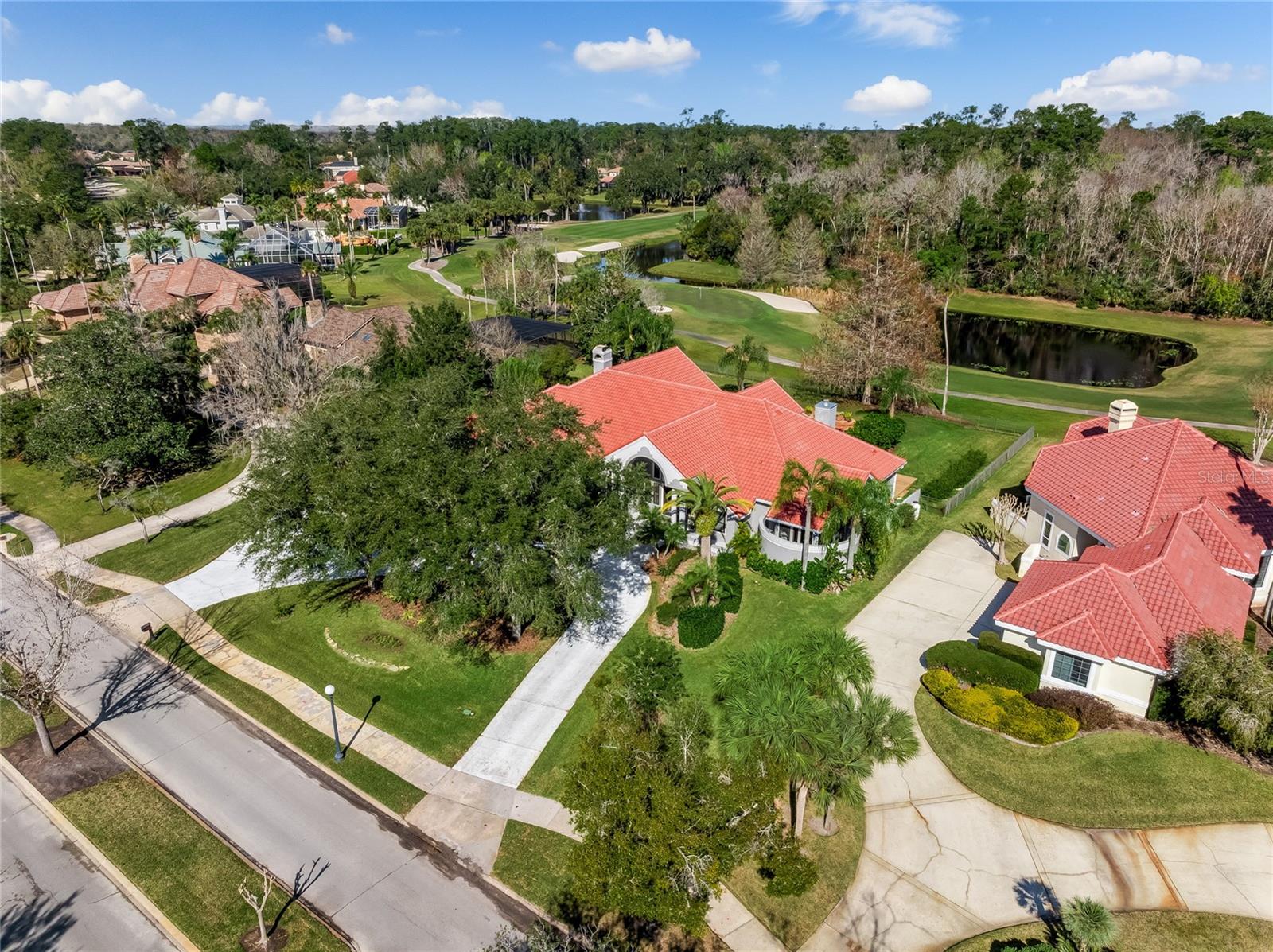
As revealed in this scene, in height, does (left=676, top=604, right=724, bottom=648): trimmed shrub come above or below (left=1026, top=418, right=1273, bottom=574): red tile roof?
below

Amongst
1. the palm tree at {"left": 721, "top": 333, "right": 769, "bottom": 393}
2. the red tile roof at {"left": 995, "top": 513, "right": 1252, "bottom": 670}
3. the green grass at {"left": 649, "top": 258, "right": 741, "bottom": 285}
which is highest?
the green grass at {"left": 649, "top": 258, "right": 741, "bottom": 285}

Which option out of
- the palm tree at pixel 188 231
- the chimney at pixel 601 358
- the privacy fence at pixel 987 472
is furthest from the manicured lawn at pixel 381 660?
the palm tree at pixel 188 231

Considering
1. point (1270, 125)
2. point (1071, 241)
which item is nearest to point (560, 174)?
point (1071, 241)

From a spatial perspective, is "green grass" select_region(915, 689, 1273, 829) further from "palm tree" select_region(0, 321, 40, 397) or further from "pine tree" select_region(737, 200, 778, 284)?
"pine tree" select_region(737, 200, 778, 284)

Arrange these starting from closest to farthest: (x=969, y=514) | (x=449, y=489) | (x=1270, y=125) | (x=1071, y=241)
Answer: (x=449, y=489) < (x=969, y=514) < (x=1071, y=241) < (x=1270, y=125)

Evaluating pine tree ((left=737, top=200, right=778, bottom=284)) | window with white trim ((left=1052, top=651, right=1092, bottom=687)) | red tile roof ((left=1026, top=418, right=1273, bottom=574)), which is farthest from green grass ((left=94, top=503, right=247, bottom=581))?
pine tree ((left=737, top=200, right=778, bottom=284))

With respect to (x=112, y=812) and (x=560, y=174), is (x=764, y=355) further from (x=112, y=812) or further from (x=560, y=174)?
(x=560, y=174)

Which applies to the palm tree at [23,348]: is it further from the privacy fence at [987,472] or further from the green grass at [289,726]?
the privacy fence at [987,472]
